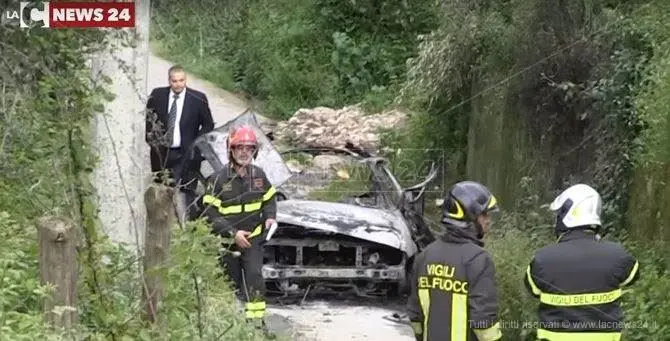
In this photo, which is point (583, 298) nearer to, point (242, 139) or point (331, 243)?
point (242, 139)

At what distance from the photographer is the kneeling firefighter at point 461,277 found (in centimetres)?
573

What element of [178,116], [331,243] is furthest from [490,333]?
[178,116]

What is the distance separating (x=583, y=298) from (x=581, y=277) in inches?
3.9

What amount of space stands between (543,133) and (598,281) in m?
6.22

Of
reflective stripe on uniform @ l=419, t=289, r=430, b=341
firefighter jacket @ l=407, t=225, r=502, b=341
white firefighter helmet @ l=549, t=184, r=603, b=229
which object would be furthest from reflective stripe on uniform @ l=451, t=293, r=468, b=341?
white firefighter helmet @ l=549, t=184, r=603, b=229

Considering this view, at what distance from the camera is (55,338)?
489 centimetres

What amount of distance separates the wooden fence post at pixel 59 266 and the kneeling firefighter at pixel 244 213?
3101 millimetres

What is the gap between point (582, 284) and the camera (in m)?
→ 5.66

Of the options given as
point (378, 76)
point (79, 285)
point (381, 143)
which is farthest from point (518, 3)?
point (378, 76)

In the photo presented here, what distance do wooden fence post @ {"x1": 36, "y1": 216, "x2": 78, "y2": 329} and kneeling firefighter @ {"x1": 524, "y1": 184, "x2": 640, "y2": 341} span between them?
215 centimetres

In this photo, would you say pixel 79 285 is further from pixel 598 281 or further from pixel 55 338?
pixel 598 281

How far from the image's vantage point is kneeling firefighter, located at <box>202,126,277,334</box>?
8.19 m

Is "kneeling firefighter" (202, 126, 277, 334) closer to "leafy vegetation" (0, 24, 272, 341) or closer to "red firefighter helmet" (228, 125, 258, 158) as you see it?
"red firefighter helmet" (228, 125, 258, 158)

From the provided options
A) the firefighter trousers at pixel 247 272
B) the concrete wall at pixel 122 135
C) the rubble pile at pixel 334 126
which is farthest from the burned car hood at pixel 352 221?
the rubble pile at pixel 334 126
